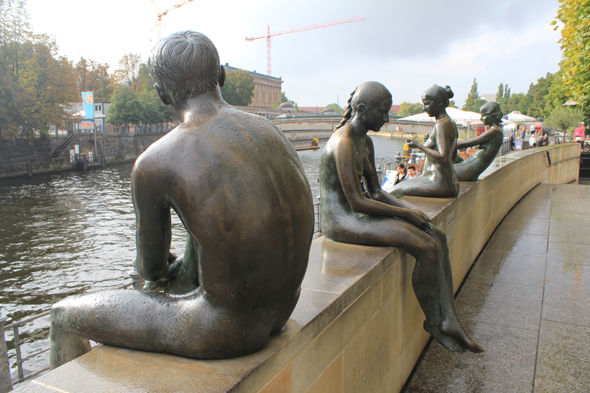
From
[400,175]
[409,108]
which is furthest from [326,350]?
[409,108]

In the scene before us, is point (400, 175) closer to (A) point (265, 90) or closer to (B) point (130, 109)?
(B) point (130, 109)

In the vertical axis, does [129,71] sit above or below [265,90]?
below

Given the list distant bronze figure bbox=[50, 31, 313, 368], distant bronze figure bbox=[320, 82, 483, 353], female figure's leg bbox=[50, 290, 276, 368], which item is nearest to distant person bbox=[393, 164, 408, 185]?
distant bronze figure bbox=[320, 82, 483, 353]

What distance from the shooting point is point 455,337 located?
9.41 feet

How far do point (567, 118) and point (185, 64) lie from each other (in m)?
28.4

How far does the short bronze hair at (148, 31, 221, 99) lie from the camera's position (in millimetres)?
1571

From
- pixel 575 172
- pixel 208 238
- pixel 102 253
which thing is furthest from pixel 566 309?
pixel 102 253

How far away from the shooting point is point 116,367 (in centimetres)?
151

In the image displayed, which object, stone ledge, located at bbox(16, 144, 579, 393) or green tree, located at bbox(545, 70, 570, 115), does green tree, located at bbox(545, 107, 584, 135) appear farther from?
stone ledge, located at bbox(16, 144, 579, 393)

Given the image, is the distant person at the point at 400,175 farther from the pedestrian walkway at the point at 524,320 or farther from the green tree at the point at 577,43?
the green tree at the point at 577,43

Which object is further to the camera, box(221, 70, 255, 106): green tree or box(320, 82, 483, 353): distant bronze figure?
box(221, 70, 255, 106): green tree

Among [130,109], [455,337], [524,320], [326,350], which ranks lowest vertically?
[524,320]

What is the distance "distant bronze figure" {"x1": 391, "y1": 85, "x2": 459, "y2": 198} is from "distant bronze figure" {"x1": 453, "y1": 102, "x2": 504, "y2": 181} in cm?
127

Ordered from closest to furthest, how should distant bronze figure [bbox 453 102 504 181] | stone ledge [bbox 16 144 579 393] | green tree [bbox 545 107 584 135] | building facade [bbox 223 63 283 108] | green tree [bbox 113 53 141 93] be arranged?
1. stone ledge [bbox 16 144 579 393]
2. distant bronze figure [bbox 453 102 504 181]
3. green tree [bbox 545 107 584 135]
4. green tree [bbox 113 53 141 93]
5. building facade [bbox 223 63 283 108]
